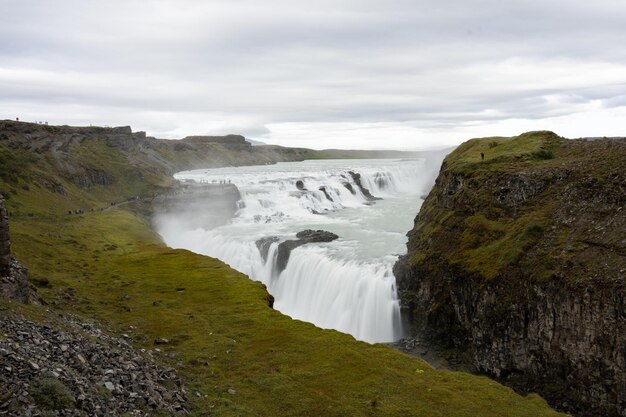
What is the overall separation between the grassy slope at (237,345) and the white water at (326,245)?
10.4m

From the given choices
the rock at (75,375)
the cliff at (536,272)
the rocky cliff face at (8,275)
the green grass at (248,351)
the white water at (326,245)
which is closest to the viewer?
the rock at (75,375)

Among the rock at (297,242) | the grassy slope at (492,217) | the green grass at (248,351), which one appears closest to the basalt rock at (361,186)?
the rock at (297,242)

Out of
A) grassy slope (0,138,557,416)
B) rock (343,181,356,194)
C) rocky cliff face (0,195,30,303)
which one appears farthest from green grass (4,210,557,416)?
rock (343,181,356,194)

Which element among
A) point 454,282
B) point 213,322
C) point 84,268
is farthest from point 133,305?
point 454,282

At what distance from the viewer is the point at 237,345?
30.0 meters

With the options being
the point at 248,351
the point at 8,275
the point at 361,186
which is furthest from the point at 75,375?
the point at 361,186

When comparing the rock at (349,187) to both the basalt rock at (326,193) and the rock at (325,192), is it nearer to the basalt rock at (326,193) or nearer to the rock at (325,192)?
the rock at (325,192)

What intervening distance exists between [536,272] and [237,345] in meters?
21.3

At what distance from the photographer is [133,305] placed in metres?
37.0

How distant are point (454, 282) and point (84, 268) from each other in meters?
34.6

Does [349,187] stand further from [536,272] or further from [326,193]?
[536,272]

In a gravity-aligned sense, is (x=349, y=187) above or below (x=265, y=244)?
above

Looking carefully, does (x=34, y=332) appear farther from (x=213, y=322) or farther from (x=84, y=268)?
(x=84, y=268)

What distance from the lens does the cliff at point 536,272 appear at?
30.0 meters
